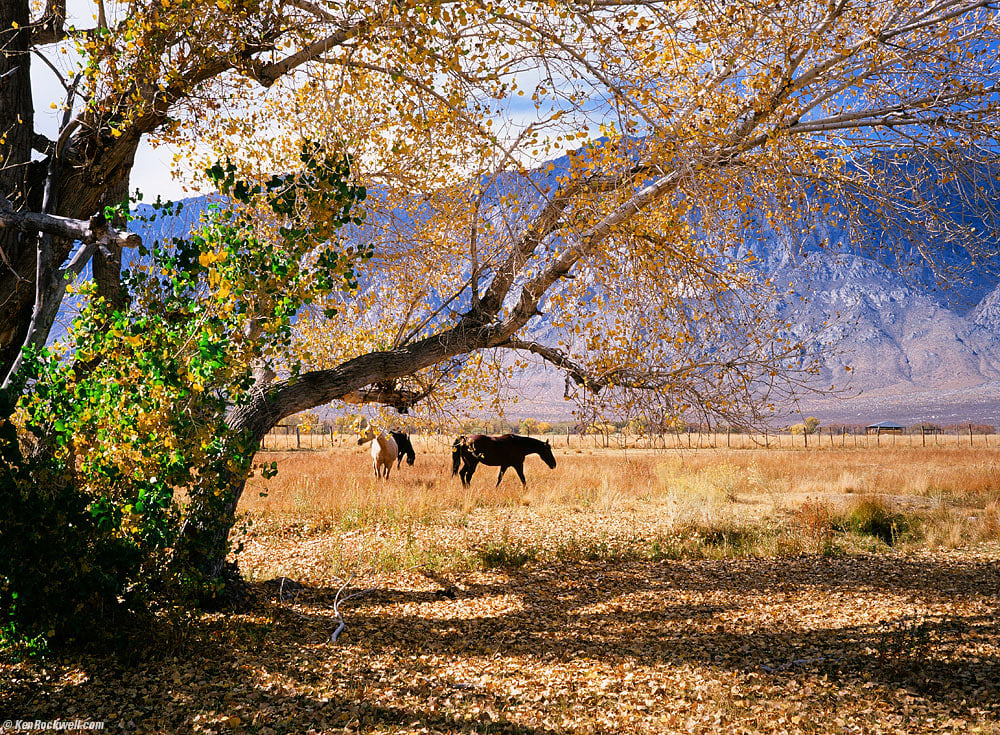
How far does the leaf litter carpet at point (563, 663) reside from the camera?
4.83 m

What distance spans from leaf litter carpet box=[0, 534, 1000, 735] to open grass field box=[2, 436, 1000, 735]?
0.02 metres

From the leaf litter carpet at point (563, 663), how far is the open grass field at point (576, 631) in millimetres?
23

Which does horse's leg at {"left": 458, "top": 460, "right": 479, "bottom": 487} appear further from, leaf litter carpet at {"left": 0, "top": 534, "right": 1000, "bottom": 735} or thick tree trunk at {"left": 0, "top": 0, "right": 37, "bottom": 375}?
thick tree trunk at {"left": 0, "top": 0, "right": 37, "bottom": 375}

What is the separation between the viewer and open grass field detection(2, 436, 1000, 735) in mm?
4918

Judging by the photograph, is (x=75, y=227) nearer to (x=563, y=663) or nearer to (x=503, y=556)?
(x=563, y=663)

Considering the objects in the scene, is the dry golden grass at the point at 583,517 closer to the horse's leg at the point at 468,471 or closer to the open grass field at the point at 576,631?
the open grass field at the point at 576,631

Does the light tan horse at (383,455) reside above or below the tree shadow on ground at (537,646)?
above

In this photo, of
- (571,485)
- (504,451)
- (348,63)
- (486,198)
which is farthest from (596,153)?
(571,485)

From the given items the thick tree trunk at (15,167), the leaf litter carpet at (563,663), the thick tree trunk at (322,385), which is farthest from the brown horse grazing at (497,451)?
the thick tree trunk at (15,167)

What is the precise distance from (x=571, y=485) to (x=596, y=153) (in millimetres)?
12300

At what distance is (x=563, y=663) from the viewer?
609cm

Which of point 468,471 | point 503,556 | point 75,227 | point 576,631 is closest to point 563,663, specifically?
point 576,631

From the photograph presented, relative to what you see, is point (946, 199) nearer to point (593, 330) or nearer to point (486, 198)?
point (593, 330)

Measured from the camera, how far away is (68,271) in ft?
17.0
